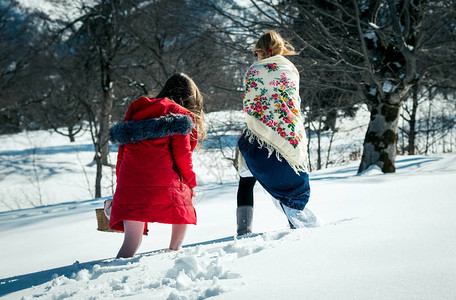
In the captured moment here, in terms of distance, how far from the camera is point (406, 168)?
22.6ft

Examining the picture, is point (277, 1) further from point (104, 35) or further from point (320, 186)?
point (104, 35)

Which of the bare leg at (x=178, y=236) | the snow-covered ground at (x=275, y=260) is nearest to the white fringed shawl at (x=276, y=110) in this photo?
the snow-covered ground at (x=275, y=260)

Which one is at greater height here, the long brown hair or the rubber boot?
the long brown hair

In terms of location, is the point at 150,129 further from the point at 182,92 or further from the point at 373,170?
the point at 373,170

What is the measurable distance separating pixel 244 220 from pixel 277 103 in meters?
0.96

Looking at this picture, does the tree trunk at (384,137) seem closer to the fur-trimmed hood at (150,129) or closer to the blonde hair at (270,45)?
the blonde hair at (270,45)

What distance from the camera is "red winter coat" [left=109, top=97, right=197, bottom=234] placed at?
8.09ft

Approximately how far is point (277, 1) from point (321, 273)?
198 inches

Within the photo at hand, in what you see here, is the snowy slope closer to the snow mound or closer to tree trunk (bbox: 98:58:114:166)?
the snow mound

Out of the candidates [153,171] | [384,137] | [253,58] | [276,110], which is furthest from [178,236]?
[384,137]

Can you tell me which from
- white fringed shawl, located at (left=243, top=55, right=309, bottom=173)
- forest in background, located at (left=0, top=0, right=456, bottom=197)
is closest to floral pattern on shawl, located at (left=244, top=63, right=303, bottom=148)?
white fringed shawl, located at (left=243, top=55, right=309, bottom=173)

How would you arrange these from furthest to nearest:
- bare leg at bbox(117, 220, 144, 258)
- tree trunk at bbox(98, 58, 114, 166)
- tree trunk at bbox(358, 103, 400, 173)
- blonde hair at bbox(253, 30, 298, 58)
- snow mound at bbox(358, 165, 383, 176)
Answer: tree trunk at bbox(98, 58, 114, 166), tree trunk at bbox(358, 103, 400, 173), snow mound at bbox(358, 165, 383, 176), blonde hair at bbox(253, 30, 298, 58), bare leg at bbox(117, 220, 144, 258)

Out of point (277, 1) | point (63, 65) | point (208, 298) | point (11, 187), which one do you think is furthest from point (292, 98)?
point (63, 65)

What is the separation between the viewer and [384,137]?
658 cm
